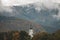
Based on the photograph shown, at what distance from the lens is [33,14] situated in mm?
2945

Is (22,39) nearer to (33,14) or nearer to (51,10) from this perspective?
(33,14)

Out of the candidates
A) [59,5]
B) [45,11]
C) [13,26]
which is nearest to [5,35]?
[13,26]

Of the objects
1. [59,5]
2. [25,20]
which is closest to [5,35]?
[25,20]

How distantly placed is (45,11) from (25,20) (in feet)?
1.02

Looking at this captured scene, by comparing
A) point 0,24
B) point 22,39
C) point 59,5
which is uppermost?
point 59,5

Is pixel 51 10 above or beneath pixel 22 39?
above

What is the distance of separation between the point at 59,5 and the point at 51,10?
0.43 feet

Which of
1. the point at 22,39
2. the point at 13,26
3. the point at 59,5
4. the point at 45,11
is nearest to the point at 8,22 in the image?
the point at 13,26

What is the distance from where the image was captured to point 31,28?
2914mm

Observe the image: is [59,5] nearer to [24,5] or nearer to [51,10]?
[51,10]

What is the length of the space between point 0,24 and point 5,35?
174mm

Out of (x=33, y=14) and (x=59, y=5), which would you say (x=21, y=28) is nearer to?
(x=33, y=14)

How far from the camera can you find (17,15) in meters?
2.96

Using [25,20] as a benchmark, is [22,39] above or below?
below
